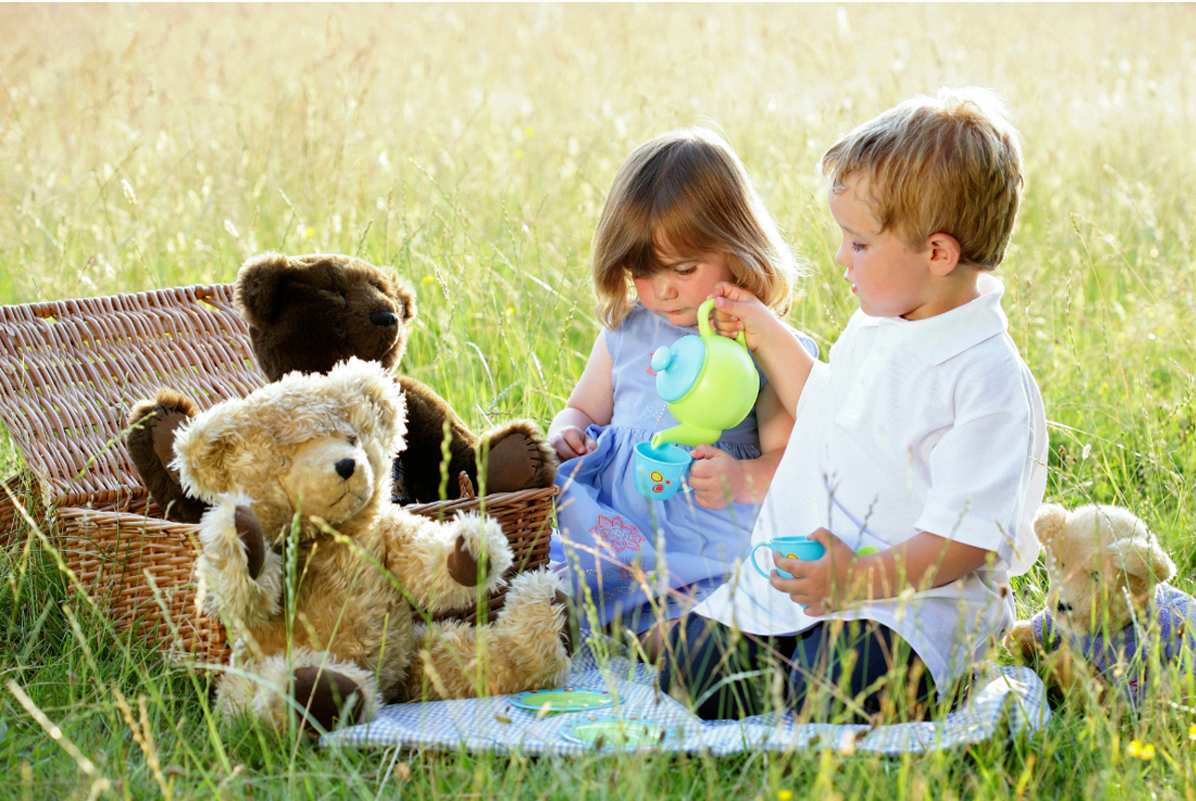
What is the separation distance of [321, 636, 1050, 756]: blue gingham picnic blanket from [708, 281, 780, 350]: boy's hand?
71 cm

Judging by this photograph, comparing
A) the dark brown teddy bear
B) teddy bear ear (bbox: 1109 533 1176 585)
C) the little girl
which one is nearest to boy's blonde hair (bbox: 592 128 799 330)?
the little girl

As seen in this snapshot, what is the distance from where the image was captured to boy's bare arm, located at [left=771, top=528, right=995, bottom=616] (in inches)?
62.9

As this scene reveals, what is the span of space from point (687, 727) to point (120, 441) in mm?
1376

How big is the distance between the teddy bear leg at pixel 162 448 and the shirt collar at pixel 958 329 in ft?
4.26

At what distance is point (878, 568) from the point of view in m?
1.61

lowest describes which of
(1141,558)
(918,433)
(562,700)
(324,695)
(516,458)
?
(562,700)

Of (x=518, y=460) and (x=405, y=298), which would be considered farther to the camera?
(x=405, y=298)

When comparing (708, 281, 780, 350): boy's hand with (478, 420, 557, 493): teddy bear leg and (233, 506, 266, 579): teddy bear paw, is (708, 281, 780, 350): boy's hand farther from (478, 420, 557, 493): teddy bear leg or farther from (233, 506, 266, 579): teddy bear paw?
(233, 506, 266, 579): teddy bear paw

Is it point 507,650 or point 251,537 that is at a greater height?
point 251,537

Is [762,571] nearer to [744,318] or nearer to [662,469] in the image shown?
[662,469]

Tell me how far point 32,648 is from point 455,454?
863 mm

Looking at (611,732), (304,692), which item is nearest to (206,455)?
(304,692)

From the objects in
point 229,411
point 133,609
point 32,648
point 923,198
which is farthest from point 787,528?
point 32,648

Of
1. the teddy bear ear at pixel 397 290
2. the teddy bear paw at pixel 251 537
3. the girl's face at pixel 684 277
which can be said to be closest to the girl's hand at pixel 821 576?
the girl's face at pixel 684 277
